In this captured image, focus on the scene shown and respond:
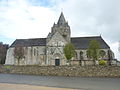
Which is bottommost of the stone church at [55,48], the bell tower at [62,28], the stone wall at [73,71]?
the stone wall at [73,71]

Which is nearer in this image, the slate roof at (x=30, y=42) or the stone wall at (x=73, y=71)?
the stone wall at (x=73, y=71)

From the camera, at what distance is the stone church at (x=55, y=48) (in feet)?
209

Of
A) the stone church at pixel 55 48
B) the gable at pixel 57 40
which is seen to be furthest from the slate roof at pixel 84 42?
the gable at pixel 57 40

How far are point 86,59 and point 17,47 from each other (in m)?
25.5

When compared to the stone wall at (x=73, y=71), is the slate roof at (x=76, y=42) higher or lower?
higher

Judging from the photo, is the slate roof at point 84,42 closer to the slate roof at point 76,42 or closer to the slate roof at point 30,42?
the slate roof at point 76,42

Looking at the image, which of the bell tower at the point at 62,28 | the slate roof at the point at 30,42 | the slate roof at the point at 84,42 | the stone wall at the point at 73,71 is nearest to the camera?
the stone wall at the point at 73,71

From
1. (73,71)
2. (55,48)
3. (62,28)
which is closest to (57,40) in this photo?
(55,48)

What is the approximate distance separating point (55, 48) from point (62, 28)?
34.7 feet

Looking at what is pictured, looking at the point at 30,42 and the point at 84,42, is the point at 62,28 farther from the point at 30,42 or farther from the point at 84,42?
the point at 30,42

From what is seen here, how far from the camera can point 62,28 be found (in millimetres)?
72062

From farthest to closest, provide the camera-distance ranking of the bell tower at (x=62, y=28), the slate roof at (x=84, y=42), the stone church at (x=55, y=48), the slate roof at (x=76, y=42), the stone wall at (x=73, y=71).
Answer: the bell tower at (x=62, y=28) < the slate roof at (x=76, y=42) < the slate roof at (x=84, y=42) < the stone church at (x=55, y=48) < the stone wall at (x=73, y=71)

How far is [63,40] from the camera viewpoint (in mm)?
66500

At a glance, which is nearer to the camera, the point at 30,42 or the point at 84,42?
the point at 84,42
